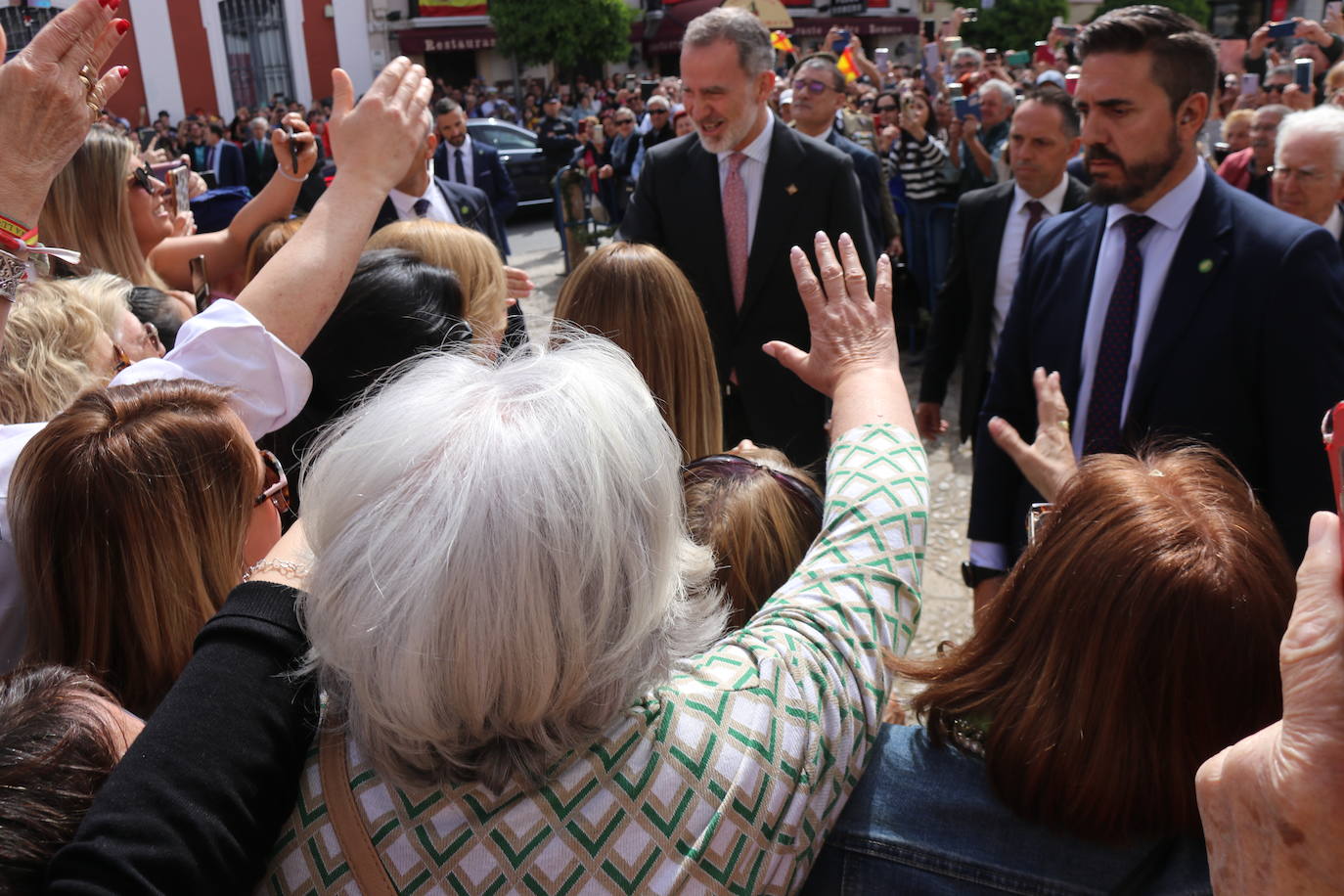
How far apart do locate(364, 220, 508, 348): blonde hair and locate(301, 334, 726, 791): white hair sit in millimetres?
1453

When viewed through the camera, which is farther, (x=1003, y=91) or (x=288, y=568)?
(x=1003, y=91)

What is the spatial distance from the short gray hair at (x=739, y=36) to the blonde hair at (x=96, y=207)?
6.04ft

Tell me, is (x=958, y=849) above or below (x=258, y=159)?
above

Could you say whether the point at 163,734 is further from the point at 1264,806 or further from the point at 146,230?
the point at 146,230

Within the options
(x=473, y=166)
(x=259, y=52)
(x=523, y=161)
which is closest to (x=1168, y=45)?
(x=473, y=166)

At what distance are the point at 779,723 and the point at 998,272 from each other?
2948 mm

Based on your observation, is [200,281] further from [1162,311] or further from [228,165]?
[228,165]

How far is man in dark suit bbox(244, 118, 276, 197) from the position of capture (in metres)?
13.5

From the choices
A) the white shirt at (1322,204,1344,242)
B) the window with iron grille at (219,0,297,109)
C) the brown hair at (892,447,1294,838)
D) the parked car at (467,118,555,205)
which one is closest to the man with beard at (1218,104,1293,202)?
the white shirt at (1322,204,1344,242)

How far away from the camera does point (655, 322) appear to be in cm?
241

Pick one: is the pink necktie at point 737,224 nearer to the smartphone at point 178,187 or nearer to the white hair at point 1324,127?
the smartphone at point 178,187

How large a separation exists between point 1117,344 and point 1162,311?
0.42 feet

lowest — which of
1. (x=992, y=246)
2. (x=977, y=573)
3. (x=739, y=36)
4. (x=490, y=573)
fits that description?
(x=977, y=573)

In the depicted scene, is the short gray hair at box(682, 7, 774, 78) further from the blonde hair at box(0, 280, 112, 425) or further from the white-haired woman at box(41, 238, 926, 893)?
the white-haired woman at box(41, 238, 926, 893)
